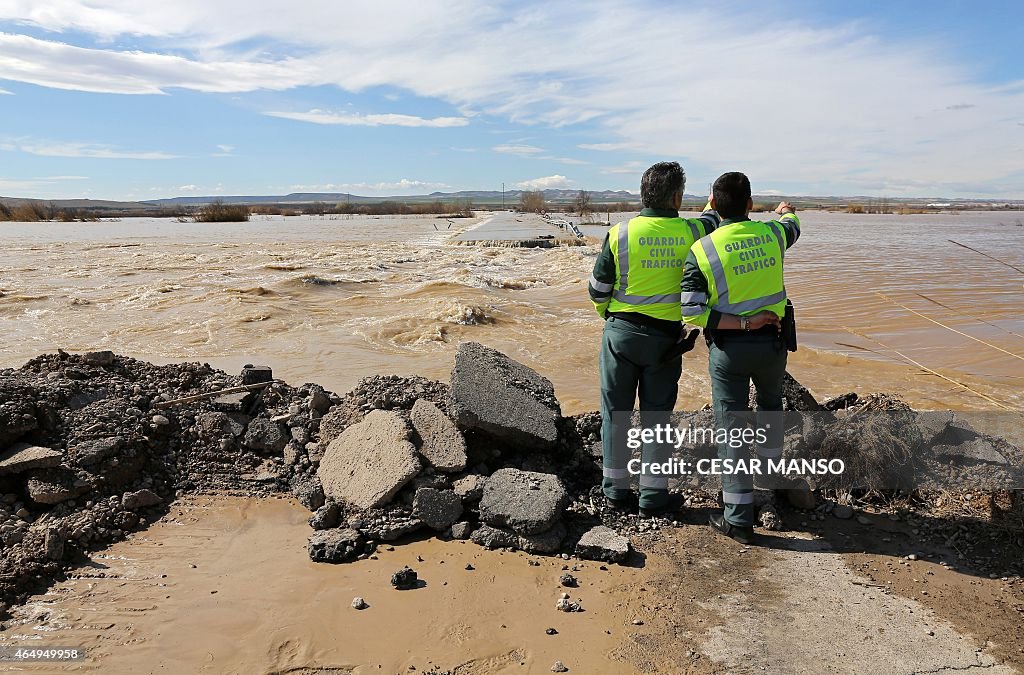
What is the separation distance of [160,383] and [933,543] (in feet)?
21.2

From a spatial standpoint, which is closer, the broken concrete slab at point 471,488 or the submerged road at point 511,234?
the broken concrete slab at point 471,488

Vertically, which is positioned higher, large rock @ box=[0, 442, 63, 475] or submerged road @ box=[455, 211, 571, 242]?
submerged road @ box=[455, 211, 571, 242]

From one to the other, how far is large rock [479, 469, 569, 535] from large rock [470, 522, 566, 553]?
36mm

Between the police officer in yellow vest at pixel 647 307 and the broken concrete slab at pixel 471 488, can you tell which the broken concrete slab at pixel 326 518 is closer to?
the broken concrete slab at pixel 471 488

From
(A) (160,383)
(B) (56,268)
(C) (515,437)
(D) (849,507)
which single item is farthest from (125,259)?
(D) (849,507)

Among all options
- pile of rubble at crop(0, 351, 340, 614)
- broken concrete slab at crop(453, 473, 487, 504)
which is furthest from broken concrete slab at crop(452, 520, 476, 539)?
pile of rubble at crop(0, 351, 340, 614)

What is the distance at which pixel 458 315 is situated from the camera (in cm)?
1379

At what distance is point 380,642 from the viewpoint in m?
3.21

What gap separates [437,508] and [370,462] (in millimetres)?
640

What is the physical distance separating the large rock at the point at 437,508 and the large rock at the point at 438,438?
9.7 inches

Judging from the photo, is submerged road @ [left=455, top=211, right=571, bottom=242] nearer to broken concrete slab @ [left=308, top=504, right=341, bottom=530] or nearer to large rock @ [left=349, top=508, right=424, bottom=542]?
broken concrete slab @ [left=308, top=504, right=341, bottom=530]

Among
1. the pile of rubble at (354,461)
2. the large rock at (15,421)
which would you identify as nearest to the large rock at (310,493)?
the pile of rubble at (354,461)

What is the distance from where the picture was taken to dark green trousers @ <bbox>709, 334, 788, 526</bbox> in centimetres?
379

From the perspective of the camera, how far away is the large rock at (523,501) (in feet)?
13.2
